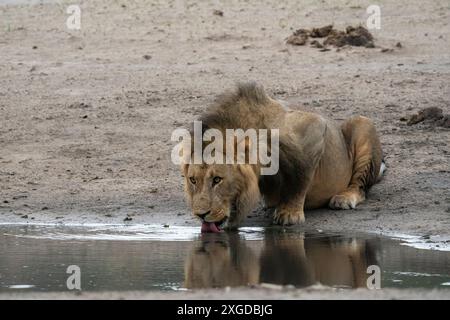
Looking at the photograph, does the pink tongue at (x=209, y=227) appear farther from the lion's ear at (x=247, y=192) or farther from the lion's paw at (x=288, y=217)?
the lion's paw at (x=288, y=217)

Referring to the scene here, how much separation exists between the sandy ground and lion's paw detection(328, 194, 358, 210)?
8 centimetres

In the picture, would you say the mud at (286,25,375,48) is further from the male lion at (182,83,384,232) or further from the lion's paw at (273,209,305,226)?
the lion's paw at (273,209,305,226)

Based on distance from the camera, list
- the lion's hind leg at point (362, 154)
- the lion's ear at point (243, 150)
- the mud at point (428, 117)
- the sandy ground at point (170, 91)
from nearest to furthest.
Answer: the lion's ear at point (243, 150), the sandy ground at point (170, 91), the lion's hind leg at point (362, 154), the mud at point (428, 117)

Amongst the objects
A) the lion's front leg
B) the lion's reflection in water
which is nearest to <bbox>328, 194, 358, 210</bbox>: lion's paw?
the lion's front leg

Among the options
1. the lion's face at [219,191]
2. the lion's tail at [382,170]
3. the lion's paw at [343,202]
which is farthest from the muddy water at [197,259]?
the lion's tail at [382,170]

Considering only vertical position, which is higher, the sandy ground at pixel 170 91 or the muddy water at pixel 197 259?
the sandy ground at pixel 170 91

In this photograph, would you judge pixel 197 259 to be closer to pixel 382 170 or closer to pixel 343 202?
pixel 343 202

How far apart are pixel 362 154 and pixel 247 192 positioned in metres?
1.92

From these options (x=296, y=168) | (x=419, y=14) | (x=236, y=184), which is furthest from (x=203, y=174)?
(x=419, y=14)

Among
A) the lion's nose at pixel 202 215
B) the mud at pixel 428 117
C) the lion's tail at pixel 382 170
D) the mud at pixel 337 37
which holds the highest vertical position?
the mud at pixel 337 37

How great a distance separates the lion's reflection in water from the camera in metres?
7.75

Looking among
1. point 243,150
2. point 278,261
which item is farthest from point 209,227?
point 278,261

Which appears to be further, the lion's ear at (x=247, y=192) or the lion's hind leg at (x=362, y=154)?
the lion's hind leg at (x=362, y=154)

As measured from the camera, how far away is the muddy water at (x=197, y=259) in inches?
304
